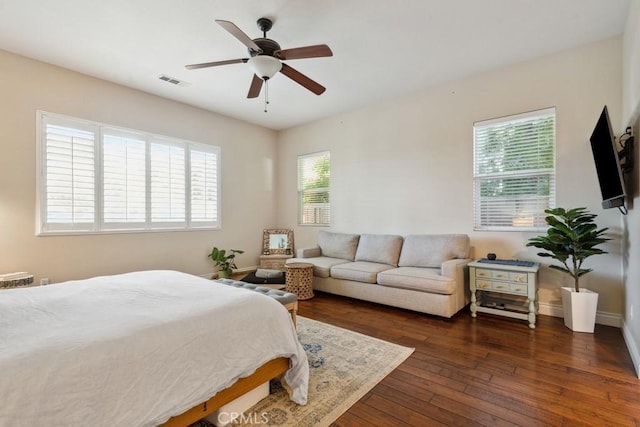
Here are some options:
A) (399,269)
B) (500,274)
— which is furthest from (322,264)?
(500,274)

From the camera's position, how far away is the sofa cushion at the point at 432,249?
3.80 m

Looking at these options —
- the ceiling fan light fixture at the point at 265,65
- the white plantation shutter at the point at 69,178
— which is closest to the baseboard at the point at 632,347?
the ceiling fan light fixture at the point at 265,65

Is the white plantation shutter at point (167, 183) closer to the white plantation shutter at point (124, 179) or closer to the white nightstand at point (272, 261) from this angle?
the white plantation shutter at point (124, 179)

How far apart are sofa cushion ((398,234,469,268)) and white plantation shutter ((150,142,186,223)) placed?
141 inches

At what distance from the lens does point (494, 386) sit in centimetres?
206

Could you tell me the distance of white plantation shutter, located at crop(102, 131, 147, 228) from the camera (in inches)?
157

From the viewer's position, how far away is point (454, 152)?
4098 mm

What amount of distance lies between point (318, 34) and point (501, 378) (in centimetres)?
340

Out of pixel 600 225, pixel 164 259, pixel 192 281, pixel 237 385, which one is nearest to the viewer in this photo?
pixel 237 385

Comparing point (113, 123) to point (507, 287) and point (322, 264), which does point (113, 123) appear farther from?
point (507, 287)

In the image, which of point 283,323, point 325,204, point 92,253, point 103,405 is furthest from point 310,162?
point 103,405

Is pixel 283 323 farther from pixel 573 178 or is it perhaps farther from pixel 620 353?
pixel 573 178

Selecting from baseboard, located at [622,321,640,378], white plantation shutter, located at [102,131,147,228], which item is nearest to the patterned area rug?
baseboard, located at [622,321,640,378]

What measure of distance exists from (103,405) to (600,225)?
172 inches
